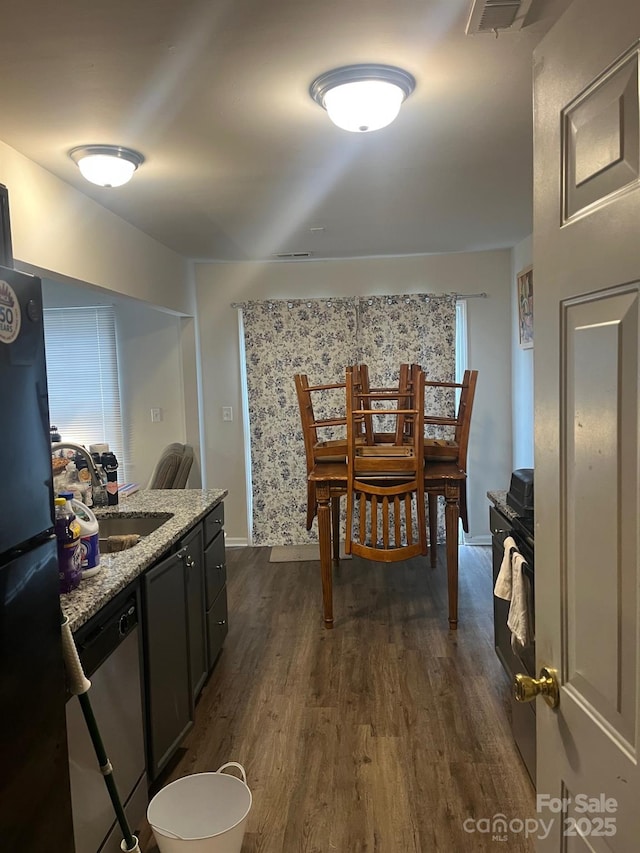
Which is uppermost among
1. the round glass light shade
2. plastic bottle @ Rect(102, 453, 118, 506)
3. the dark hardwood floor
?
the round glass light shade

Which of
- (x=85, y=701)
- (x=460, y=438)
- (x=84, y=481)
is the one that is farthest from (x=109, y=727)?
(x=460, y=438)

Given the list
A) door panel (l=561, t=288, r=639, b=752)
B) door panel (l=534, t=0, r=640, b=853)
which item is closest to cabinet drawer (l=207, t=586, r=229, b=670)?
door panel (l=534, t=0, r=640, b=853)

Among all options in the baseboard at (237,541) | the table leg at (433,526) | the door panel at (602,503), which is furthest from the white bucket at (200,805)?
the baseboard at (237,541)

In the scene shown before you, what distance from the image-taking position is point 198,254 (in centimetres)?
482

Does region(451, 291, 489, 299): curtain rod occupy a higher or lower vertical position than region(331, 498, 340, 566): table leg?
higher

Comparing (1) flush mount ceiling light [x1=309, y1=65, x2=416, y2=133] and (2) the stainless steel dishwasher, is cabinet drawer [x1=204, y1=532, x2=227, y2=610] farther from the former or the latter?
(1) flush mount ceiling light [x1=309, y1=65, x2=416, y2=133]

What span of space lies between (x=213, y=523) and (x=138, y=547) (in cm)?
85

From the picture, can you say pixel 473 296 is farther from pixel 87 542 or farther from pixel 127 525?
pixel 87 542

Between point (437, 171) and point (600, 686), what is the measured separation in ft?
8.31

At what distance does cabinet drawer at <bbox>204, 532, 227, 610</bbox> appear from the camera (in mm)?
2992

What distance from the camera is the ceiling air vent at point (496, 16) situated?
1.51m

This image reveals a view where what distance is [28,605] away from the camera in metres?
1.20

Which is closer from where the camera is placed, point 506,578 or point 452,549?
point 506,578

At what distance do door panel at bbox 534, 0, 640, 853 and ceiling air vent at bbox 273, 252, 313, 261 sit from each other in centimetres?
391
